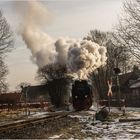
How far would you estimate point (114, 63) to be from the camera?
6881cm

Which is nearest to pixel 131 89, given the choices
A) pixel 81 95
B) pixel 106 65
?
pixel 106 65

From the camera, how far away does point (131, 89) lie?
6228 cm

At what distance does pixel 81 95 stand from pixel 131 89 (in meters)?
30.3

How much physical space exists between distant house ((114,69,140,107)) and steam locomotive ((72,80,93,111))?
19168 millimetres

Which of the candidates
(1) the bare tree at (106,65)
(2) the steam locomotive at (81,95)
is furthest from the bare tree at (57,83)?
(2) the steam locomotive at (81,95)

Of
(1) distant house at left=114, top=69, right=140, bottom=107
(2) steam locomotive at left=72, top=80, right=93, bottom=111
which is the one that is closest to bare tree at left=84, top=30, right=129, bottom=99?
(1) distant house at left=114, top=69, right=140, bottom=107

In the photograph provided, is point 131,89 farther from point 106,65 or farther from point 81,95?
point 81,95

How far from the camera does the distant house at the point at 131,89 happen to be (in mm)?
54825

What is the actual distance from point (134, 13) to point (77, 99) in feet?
30.0

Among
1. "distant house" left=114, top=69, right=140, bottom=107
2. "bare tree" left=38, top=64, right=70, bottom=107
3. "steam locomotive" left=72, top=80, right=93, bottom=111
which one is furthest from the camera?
"bare tree" left=38, top=64, right=70, bottom=107

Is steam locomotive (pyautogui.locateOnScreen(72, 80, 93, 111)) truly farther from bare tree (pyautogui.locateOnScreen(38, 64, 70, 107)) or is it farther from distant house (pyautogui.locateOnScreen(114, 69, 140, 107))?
bare tree (pyautogui.locateOnScreen(38, 64, 70, 107))

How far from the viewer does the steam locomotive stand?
109ft

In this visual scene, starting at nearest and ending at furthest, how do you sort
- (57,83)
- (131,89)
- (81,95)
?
(81,95), (131,89), (57,83)

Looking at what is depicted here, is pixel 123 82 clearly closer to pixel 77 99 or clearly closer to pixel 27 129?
pixel 77 99
